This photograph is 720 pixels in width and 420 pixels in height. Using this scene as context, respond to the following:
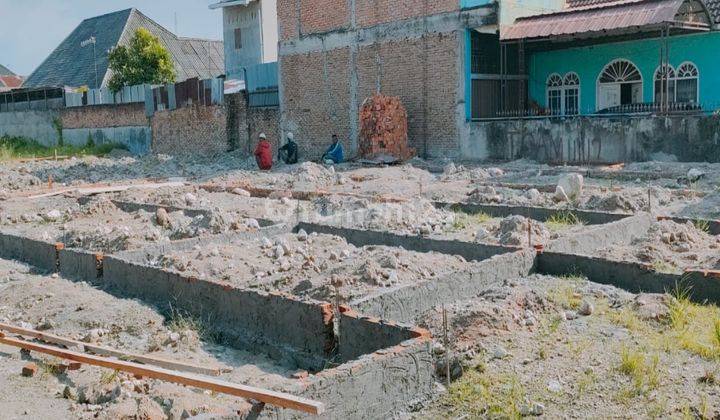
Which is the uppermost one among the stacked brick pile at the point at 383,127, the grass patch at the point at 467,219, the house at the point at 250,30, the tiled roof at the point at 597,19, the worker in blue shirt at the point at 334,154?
the house at the point at 250,30

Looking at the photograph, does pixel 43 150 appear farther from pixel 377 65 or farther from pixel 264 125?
pixel 377 65

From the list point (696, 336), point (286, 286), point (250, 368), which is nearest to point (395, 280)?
point (286, 286)

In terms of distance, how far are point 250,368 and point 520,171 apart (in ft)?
37.1

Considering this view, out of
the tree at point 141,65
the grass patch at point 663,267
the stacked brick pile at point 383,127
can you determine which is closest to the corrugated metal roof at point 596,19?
the stacked brick pile at point 383,127

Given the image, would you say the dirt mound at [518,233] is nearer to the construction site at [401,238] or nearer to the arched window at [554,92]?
the construction site at [401,238]

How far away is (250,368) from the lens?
20.0 ft

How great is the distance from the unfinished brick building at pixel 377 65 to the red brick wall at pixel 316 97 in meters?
0.03

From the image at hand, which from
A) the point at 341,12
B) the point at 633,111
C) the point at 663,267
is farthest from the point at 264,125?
the point at 663,267

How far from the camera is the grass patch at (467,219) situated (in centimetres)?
1056

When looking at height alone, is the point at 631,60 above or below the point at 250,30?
below

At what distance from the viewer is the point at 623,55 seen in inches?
817

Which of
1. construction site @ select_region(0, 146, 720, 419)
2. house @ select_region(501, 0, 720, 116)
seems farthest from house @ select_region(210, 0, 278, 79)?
construction site @ select_region(0, 146, 720, 419)

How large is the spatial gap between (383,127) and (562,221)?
10.6 metres

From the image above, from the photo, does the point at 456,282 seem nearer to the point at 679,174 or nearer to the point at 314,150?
the point at 679,174
